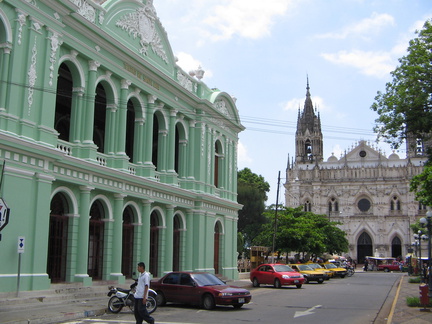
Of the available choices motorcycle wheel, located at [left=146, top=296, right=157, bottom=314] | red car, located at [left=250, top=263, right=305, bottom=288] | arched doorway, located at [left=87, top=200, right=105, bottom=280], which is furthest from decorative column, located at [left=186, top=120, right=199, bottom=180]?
motorcycle wheel, located at [left=146, top=296, right=157, bottom=314]

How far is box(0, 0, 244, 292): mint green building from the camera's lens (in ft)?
54.6

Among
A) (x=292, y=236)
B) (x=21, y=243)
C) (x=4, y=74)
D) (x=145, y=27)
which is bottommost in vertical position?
(x=21, y=243)

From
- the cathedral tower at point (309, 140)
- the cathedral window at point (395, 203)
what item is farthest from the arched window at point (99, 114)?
the cathedral tower at point (309, 140)

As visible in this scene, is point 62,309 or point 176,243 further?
point 176,243

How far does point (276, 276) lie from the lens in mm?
27547

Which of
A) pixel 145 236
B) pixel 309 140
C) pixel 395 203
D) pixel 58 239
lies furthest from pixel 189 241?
pixel 309 140

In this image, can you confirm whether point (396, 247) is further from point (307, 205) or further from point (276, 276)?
point (276, 276)

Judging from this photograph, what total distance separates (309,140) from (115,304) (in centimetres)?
7728

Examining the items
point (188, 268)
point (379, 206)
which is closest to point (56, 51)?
point (188, 268)

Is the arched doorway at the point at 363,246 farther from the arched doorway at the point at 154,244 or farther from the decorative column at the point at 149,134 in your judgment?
the decorative column at the point at 149,134

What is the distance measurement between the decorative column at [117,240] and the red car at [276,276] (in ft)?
30.7

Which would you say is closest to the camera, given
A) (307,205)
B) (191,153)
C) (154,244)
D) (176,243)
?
(154,244)

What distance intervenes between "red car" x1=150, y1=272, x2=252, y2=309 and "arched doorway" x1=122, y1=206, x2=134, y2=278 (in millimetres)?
5814

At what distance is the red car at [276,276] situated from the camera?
89.2 feet
